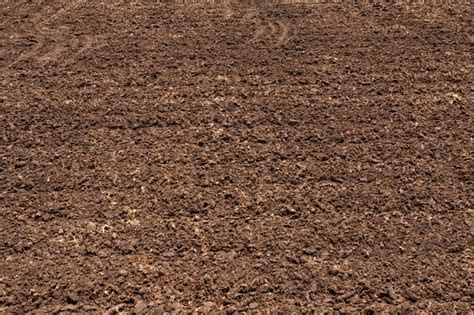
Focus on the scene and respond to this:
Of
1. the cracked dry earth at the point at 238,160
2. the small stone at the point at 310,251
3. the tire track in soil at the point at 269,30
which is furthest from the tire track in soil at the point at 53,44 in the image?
the small stone at the point at 310,251

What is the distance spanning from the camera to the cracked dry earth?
Answer: 10.4 feet

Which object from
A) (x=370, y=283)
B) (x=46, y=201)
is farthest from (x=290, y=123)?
(x=46, y=201)

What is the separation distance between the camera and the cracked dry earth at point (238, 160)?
318 cm

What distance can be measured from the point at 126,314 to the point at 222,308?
21.2 inches

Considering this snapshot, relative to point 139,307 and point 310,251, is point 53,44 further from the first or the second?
point 310,251

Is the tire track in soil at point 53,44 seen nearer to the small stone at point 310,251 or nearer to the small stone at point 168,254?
the small stone at point 168,254

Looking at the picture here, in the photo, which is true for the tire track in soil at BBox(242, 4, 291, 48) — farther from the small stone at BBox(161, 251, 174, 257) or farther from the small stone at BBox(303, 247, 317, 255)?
the small stone at BBox(161, 251, 174, 257)

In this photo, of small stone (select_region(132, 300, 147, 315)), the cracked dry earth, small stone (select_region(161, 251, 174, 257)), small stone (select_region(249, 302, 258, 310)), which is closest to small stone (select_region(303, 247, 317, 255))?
the cracked dry earth

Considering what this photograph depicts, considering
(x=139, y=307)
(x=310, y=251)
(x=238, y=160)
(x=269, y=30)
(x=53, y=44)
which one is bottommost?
(x=139, y=307)

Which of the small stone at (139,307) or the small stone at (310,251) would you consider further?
the small stone at (310,251)

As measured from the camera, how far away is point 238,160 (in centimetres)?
398

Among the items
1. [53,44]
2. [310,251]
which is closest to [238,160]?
[310,251]

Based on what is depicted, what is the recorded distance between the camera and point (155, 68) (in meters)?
4.91

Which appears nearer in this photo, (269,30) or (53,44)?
(53,44)
